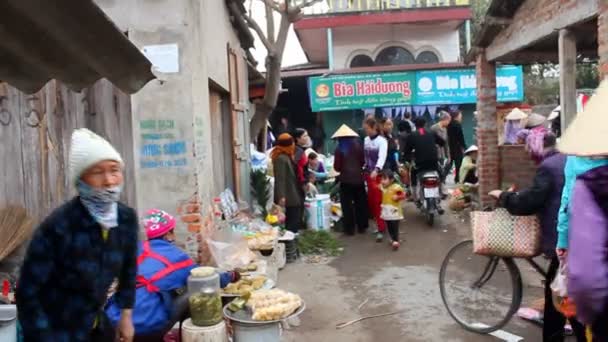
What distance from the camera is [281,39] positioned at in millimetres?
9961

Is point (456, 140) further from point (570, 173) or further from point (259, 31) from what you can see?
point (570, 173)

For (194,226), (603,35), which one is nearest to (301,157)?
(194,226)

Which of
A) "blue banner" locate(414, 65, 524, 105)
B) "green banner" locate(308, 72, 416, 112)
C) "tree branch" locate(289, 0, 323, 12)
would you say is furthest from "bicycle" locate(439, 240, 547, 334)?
"blue banner" locate(414, 65, 524, 105)

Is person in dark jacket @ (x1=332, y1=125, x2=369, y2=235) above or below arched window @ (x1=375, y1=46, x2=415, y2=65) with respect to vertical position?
below

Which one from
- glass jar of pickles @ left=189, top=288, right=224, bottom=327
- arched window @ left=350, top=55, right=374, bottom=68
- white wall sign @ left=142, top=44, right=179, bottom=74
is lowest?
glass jar of pickles @ left=189, top=288, right=224, bottom=327

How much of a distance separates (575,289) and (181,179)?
4.13 metres

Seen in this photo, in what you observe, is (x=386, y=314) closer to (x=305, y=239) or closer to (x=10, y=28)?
(x=305, y=239)

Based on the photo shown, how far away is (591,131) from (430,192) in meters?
7.07

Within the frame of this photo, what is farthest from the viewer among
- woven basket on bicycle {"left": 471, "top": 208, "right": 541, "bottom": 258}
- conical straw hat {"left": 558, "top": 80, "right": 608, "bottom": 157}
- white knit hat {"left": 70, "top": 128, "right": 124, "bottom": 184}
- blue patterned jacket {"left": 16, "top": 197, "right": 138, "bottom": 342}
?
woven basket on bicycle {"left": 471, "top": 208, "right": 541, "bottom": 258}

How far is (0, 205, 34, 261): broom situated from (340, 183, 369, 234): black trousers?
5104 millimetres

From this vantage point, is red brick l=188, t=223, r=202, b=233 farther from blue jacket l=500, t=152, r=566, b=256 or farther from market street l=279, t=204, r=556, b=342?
blue jacket l=500, t=152, r=566, b=256

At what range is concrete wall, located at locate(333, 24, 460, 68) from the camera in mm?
17125

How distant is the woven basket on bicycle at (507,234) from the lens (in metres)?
4.28

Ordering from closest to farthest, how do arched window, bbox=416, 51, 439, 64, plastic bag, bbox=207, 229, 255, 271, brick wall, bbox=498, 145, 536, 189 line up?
1. plastic bag, bbox=207, 229, 255, 271
2. brick wall, bbox=498, 145, 536, 189
3. arched window, bbox=416, 51, 439, 64
